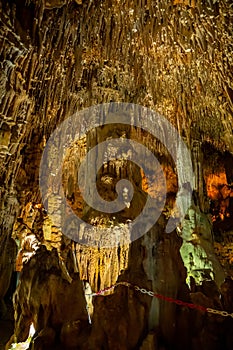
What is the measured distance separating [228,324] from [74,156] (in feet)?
20.9

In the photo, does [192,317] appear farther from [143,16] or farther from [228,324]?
[143,16]

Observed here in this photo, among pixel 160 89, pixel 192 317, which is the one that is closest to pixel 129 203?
pixel 160 89

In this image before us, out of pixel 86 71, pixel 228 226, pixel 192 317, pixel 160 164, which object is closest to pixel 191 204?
pixel 160 164

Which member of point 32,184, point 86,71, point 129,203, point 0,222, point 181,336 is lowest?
point 181,336

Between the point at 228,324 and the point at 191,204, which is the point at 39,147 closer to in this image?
the point at 191,204

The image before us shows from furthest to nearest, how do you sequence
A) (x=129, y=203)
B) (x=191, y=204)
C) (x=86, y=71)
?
1. (x=191, y=204)
2. (x=129, y=203)
3. (x=86, y=71)

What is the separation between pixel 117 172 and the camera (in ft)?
27.6

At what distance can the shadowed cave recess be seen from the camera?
377cm

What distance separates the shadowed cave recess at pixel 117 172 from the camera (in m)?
3.77

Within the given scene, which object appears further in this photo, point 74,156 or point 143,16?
point 74,156

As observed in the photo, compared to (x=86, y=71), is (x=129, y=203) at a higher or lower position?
lower

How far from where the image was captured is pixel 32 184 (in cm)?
920

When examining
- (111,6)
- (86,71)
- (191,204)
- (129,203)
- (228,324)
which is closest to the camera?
(228,324)

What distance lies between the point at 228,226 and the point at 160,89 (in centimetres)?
577
